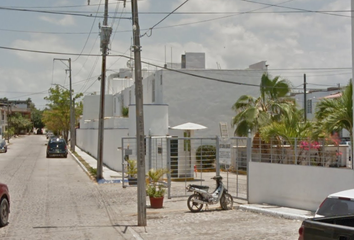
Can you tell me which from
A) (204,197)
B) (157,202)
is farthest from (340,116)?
(157,202)

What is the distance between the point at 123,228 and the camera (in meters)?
13.0

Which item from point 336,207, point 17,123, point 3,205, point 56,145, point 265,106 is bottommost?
point 3,205

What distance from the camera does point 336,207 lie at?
8.45 m

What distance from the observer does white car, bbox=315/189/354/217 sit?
8.25 m

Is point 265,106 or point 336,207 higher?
point 265,106

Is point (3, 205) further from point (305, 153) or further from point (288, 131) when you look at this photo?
point (288, 131)

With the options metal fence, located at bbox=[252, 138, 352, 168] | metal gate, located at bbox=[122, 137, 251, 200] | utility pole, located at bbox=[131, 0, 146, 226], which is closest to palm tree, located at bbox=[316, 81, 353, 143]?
metal fence, located at bbox=[252, 138, 352, 168]

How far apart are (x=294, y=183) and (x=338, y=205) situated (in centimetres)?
655

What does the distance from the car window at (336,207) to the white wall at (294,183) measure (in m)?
4.78

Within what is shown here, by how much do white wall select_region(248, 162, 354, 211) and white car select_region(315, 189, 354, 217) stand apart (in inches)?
187

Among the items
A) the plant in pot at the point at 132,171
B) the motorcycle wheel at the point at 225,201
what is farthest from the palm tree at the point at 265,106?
the motorcycle wheel at the point at 225,201

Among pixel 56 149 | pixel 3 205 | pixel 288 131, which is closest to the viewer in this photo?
pixel 3 205

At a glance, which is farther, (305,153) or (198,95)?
(198,95)

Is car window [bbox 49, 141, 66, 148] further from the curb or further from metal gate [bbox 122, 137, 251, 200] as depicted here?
the curb
